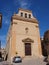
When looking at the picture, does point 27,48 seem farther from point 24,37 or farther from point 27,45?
point 24,37

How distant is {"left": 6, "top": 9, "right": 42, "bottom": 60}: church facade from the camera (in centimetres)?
3130

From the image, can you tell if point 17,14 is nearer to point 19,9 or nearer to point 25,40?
point 19,9

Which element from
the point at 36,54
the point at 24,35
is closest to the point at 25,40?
the point at 24,35

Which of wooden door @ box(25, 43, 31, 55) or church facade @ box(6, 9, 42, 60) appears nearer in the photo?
church facade @ box(6, 9, 42, 60)

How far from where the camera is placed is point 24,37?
3269cm

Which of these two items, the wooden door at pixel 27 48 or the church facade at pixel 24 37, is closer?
the church facade at pixel 24 37

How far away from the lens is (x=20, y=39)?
32094 mm

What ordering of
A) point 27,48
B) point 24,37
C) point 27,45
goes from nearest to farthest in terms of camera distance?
point 24,37, point 27,48, point 27,45

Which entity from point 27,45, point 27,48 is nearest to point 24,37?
point 27,45

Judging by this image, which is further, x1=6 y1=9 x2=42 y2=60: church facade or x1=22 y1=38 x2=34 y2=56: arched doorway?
x1=22 y1=38 x2=34 y2=56: arched doorway

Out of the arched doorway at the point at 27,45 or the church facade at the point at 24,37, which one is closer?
the church facade at the point at 24,37

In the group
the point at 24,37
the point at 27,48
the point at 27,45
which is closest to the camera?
the point at 24,37

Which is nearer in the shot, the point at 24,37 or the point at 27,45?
the point at 24,37

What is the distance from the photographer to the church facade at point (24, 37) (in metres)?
31.3
